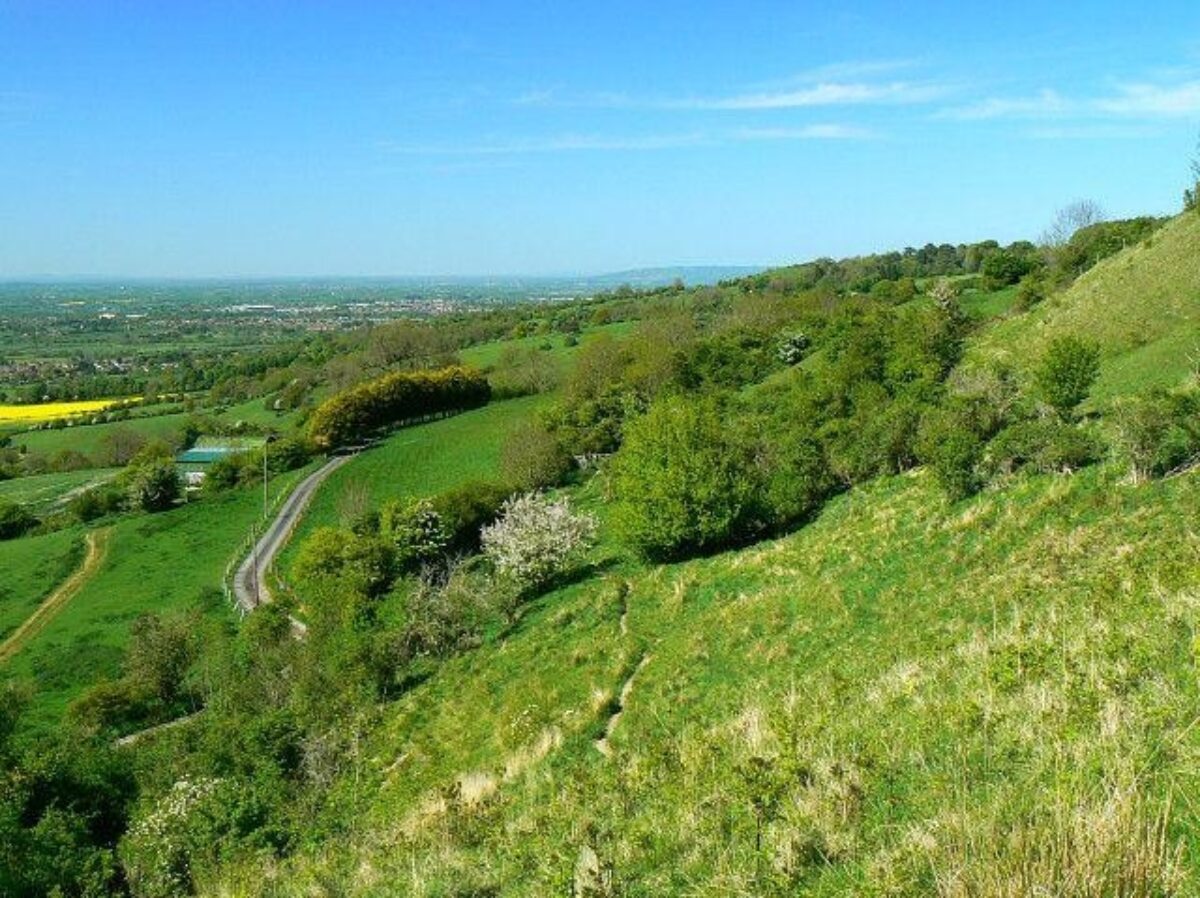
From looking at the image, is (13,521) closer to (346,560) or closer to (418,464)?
(418,464)

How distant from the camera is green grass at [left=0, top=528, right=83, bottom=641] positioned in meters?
58.4

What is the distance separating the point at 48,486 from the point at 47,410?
6303cm

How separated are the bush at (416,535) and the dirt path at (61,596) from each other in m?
22.5

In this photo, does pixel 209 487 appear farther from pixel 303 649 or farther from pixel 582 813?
pixel 582 813

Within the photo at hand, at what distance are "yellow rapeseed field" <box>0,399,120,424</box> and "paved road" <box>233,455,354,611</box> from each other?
80266mm

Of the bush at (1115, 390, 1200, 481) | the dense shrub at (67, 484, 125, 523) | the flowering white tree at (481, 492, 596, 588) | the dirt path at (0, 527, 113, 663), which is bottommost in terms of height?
the dirt path at (0, 527, 113, 663)

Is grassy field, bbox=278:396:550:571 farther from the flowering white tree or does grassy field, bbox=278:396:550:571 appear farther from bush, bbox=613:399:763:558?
bush, bbox=613:399:763:558

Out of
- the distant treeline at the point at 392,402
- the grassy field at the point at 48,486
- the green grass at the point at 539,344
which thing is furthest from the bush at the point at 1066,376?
the grassy field at the point at 48,486

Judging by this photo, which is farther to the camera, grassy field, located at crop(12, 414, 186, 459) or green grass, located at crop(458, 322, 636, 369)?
green grass, located at crop(458, 322, 636, 369)

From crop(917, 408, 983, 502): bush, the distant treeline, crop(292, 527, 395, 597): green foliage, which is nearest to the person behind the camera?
crop(917, 408, 983, 502): bush

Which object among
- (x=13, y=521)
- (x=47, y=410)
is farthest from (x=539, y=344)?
(x=47, y=410)

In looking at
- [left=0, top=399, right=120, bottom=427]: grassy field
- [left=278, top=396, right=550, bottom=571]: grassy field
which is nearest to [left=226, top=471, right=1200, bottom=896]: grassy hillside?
[left=278, top=396, right=550, bottom=571]: grassy field

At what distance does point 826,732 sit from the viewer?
855 cm

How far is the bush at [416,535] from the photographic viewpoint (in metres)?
54.8
